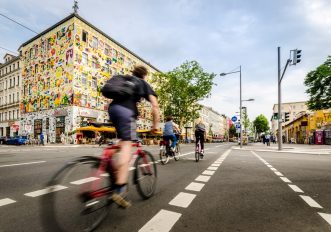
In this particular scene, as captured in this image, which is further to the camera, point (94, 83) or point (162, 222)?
point (94, 83)

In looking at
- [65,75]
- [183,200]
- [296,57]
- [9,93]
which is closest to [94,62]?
[65,75]

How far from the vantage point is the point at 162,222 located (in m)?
3.10

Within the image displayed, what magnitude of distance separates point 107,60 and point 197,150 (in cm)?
3620

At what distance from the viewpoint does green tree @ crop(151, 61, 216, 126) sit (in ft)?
180

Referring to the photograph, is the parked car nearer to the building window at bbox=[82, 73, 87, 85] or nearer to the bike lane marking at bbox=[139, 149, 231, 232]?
the building window at bbox=[82, 73, 87, 85]

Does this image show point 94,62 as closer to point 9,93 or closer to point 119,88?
point 9,93

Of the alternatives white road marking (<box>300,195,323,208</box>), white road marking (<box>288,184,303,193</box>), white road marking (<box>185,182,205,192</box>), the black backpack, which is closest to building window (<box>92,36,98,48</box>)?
white road marking (<box>185,182,205,192</box>)

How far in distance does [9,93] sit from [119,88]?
5974cm

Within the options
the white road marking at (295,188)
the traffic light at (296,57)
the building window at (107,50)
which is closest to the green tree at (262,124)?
the building window at (107,50)

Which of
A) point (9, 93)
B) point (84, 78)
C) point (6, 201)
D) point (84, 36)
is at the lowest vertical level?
point (6, 201)

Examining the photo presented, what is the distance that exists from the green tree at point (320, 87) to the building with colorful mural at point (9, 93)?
53285 mm

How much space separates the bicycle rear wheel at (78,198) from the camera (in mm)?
2430

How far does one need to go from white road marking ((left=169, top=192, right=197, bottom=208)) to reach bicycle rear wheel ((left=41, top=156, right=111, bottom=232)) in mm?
1305

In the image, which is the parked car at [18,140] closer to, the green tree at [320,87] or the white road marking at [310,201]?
the white road marking at [310,201]
